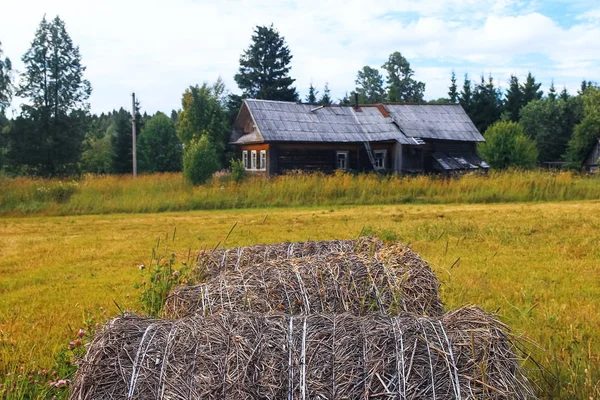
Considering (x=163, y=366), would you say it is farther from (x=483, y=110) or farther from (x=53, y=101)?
(x=483, y=110)

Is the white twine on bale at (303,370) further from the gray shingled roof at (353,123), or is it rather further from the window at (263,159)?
the window at (263,159)

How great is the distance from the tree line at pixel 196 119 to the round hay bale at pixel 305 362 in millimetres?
28104

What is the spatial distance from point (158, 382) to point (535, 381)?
2.49 metres

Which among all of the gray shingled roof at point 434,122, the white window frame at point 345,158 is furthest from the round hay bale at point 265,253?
the gray shingled roof at point 434,122

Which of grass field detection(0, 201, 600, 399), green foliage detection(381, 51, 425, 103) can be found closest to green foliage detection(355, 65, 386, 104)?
green foliage detection(381, 51, 425, 103)

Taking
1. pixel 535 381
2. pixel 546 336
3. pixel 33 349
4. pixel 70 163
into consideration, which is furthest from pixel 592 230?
pixel 70 163

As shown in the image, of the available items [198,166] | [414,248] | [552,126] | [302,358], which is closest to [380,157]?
[198,166]

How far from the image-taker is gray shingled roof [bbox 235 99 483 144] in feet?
102

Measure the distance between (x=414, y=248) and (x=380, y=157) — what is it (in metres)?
24.9

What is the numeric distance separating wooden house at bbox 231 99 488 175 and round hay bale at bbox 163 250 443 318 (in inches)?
998

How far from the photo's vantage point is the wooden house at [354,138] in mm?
31125

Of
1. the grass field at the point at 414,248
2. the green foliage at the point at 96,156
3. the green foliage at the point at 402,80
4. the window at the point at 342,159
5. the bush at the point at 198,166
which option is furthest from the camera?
the green foliage at the point at 402,80

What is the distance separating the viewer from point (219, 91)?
52.6 metres

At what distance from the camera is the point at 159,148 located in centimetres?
5888
